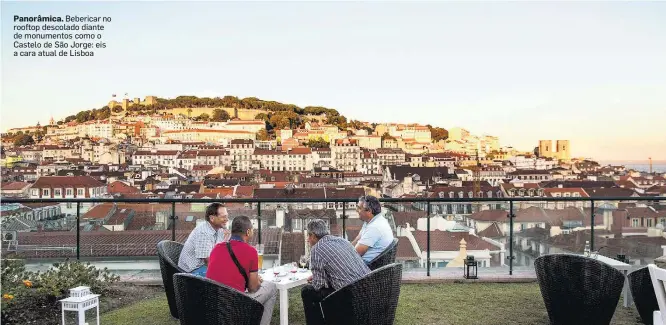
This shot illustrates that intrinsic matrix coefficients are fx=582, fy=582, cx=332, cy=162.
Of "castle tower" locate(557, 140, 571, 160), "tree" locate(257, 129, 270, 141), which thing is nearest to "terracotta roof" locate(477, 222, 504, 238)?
"castle tower" locate(557, 140, 571, 160)

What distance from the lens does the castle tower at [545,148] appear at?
360 ft

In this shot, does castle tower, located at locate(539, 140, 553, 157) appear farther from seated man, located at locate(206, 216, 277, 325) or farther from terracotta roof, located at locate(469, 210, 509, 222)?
seated man, located at locate(206, 216, 277, 325)

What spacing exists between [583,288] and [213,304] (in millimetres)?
2448

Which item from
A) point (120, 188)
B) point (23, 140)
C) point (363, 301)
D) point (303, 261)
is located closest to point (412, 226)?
point (303, 261)

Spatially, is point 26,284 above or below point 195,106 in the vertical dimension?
below

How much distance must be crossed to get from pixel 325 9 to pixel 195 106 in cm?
9171

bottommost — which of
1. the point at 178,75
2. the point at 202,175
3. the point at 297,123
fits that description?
the point at 202,175

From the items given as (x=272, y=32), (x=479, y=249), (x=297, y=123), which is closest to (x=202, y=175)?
(x=272, y=32)

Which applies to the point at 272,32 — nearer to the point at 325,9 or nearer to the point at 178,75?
the point at 325,9

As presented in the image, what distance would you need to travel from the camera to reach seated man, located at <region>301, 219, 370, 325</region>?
3400 millimetres

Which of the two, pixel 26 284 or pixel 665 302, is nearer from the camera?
pixel 665 302

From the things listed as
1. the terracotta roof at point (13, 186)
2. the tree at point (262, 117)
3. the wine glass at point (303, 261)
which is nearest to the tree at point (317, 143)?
the tree at point (262, 117)

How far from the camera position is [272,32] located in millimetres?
89438

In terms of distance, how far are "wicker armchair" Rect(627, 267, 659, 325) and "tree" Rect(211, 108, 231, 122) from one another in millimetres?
134854
